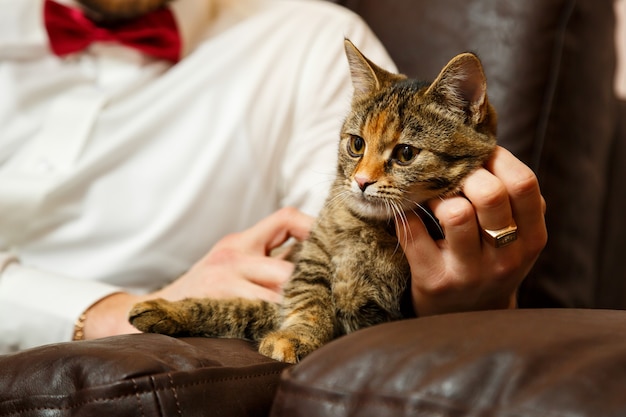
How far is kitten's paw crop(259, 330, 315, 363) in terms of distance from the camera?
88 cm

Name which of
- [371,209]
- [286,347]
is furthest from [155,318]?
[371,209]

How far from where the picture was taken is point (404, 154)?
3.23 ft

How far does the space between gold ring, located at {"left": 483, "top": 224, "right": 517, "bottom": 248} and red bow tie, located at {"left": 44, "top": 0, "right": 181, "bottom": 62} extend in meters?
0.91

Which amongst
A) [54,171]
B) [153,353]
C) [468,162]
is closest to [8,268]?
[54,171]

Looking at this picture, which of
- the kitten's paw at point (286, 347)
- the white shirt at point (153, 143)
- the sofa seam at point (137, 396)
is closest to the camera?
the sofa seam at point (137, 396)

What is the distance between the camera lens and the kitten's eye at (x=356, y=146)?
1.04 metres

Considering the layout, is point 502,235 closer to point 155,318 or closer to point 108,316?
point 155,318

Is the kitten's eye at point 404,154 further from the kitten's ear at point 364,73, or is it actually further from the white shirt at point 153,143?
the white shirt at point 153,143

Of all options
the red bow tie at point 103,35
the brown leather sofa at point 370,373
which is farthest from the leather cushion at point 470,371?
the red bow tie at point 103,35

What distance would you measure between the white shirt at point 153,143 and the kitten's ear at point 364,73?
29 centimetres

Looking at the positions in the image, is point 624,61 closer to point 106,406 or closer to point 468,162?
point 468,162

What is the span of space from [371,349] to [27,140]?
1121 mm

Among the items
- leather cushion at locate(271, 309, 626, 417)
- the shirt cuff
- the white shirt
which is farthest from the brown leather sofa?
the white shirt

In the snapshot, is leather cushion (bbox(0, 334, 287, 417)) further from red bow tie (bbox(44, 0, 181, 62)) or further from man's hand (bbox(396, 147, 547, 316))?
red bow tie (bbox(44, 0, 181, 62))
